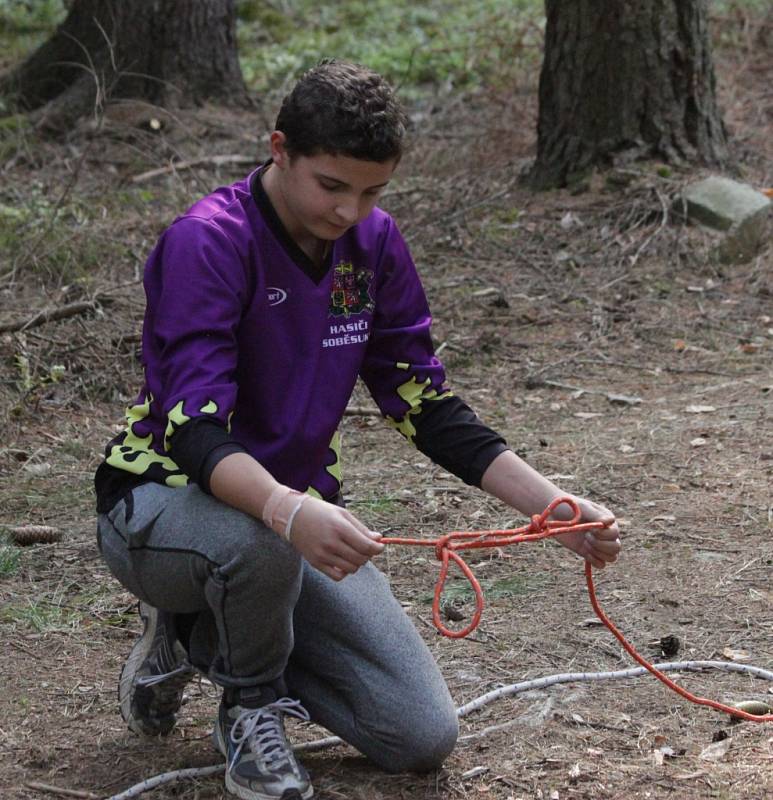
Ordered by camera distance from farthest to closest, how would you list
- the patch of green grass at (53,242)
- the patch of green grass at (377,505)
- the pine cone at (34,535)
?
the patch of green grass at (53,242)
the patch of green grass at (377,505)
the pine cone at (34,535)

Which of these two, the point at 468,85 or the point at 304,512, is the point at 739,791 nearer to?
the point at 304,512

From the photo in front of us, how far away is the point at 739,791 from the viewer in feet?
7.46

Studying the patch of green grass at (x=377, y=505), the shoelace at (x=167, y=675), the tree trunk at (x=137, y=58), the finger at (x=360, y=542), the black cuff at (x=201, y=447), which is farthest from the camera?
the tree trunk at (x=137, y=58)

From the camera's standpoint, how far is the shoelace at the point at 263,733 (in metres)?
2.27

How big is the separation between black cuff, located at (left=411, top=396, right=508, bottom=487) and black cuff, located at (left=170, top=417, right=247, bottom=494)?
0.53 meters

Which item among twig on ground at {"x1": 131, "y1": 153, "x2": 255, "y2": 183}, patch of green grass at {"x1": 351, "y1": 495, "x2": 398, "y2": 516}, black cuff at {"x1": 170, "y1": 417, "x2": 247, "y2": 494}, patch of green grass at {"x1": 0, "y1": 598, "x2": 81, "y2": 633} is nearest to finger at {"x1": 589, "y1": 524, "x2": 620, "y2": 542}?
black cuff at {"x1": 170, "y1": 417, "x2": 247, "y2": 494}

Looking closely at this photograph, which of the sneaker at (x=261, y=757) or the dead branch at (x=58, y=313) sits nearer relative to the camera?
the sneaker at (x=261, y=757)

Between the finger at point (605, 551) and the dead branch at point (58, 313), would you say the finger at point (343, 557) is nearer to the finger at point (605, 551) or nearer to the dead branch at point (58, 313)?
the finger at point (605, 551)

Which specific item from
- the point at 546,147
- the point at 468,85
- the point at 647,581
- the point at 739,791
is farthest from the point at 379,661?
the point at 468,85

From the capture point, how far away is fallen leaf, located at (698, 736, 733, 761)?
2420 mm

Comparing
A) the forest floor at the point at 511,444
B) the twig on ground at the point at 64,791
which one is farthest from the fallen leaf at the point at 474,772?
the twig on ground at the point at 64,791

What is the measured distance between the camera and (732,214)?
6035 mm

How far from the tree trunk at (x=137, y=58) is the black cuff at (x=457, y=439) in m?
5.47

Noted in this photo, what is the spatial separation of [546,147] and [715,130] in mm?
857
